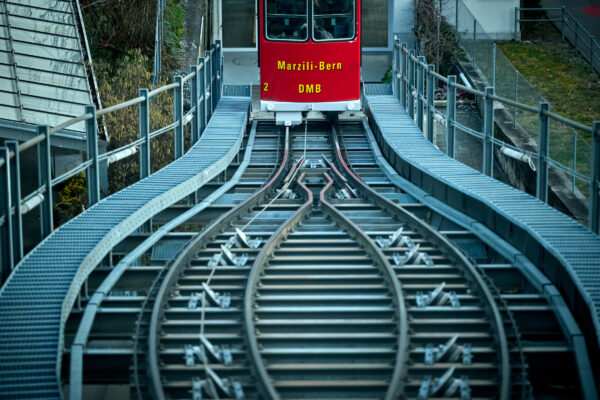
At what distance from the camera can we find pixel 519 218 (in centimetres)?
1005

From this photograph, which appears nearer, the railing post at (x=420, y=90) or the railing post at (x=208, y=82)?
the railing post at (x=420, y=90)

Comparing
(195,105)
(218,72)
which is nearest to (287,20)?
(218,72)

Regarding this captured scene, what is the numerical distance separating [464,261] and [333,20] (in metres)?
9.23

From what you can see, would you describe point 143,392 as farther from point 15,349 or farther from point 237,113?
point 237,113

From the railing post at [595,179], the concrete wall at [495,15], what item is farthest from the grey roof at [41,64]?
the concrete wall at [495,15]

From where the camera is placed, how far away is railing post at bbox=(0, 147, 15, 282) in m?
8.11

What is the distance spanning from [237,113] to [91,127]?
7.46 m

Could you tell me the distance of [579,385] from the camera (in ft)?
25.1

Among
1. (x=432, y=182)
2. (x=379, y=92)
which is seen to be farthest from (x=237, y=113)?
(x=432, y=182)

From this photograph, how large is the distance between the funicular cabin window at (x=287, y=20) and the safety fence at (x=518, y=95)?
3997 mm

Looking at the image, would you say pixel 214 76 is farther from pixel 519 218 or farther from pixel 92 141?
pixel 519 218

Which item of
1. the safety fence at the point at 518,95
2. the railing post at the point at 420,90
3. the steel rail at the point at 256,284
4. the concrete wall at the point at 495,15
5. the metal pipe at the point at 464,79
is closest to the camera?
the steel rail at the point at 256,284

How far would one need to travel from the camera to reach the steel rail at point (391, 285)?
718 centimetres

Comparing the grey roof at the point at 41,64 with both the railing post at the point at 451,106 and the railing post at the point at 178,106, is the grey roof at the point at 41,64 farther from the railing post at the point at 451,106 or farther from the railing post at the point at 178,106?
the railing post at the point at 451,106
